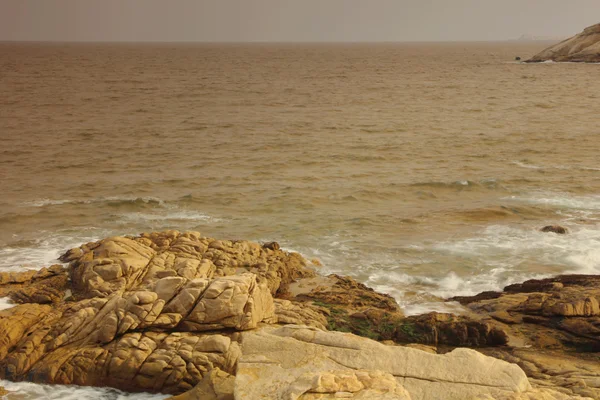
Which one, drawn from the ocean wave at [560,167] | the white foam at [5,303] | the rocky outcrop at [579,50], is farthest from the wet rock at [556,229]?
the rocky outcrop at [579,50]

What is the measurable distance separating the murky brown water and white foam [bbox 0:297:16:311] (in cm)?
327

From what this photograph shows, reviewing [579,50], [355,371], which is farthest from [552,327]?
[579,50]

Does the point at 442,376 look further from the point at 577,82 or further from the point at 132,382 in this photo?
the point at 577,82

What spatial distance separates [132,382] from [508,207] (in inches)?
738

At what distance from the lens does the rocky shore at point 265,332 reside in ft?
33.9

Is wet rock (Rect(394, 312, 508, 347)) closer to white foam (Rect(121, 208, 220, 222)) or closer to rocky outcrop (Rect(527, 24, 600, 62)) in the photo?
white foam (Rect(121, 208, 220, 222))

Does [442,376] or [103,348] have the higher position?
[442,376]

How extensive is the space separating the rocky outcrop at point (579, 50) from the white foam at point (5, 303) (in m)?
104

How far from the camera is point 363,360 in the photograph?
10734 mm

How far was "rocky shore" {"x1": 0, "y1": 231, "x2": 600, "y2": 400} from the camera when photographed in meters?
10.3

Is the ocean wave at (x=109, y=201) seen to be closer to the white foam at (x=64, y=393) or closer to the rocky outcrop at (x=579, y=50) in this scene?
the white foam at (x=64, y=393)

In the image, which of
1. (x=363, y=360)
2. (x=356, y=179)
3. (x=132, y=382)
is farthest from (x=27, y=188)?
(x=363, y=360)

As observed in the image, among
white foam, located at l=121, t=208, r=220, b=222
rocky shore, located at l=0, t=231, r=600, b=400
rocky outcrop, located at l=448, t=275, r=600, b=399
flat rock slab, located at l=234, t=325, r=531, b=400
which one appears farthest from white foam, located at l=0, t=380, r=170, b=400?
white foam, located at l=121, t=208, r=220, b=222

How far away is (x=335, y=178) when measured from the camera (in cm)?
3300
